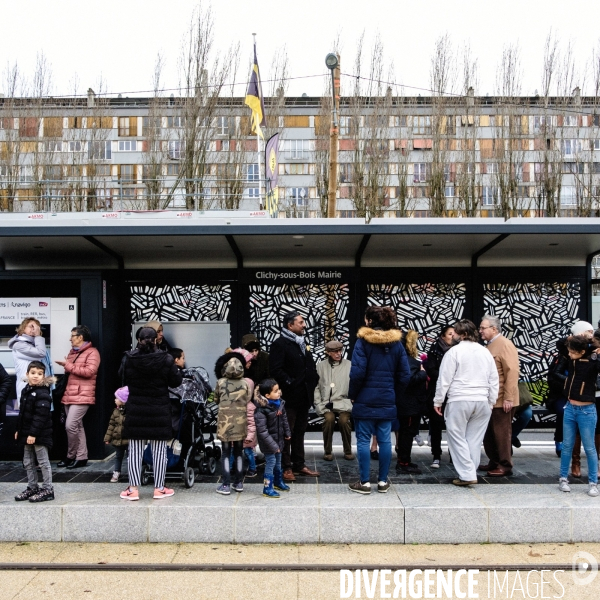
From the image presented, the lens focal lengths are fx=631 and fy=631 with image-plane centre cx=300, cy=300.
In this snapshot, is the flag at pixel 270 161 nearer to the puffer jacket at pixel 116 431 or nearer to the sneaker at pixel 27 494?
the puffer jacket at pixel 116 431

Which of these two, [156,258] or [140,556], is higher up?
[156,258]

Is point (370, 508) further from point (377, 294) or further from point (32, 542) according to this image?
point (377, 294)

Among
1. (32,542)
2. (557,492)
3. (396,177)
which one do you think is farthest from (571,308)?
(396,177)

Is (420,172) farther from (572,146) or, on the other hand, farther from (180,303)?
(180,303)

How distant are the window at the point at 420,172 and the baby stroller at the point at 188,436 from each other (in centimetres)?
1834

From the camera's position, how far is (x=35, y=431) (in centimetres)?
598

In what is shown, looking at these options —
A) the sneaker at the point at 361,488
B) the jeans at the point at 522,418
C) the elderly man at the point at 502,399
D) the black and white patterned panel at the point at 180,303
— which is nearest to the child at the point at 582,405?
the elderly man at the point at 502,399

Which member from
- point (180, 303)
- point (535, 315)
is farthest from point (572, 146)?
point (180, 303)

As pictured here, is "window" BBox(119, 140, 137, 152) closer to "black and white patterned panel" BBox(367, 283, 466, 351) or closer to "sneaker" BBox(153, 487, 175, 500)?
"black and white patterned panel" BBox(367, 283, 466, 351)

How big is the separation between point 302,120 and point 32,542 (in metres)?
37.5

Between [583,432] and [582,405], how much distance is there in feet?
0.88

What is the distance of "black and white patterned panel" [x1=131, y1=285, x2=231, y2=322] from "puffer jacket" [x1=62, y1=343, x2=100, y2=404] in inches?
60.3

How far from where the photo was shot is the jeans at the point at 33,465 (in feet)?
19.8

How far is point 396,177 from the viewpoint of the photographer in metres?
24.4
